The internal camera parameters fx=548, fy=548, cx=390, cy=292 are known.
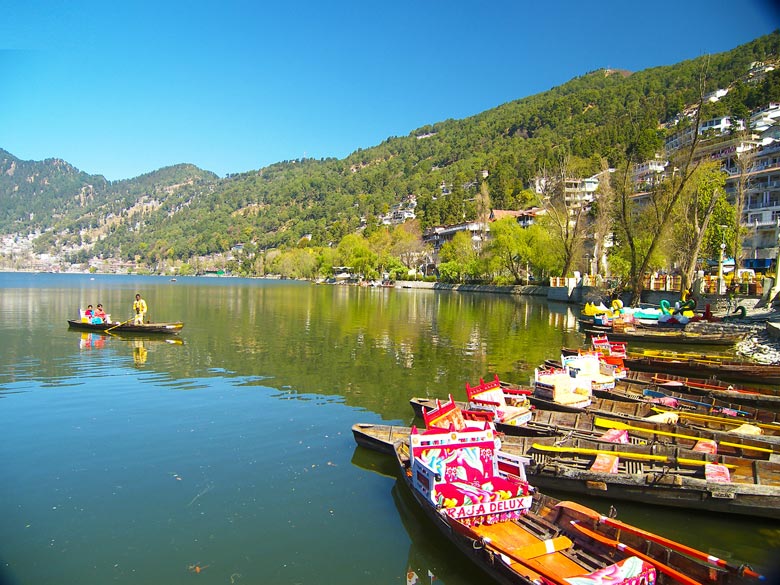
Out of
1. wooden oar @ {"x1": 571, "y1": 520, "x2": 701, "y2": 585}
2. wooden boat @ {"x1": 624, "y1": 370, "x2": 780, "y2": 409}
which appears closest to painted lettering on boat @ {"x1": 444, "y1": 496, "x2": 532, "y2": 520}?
wooden oar @ {"x1": 571, "y1": 520, "x2": 701, "y2": 585}

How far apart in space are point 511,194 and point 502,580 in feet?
522

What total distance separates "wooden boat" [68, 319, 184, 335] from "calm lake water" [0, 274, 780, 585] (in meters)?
4.08

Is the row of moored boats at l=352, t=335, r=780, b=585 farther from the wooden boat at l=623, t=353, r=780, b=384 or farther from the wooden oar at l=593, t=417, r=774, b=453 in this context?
the wooden boat at l=623, t=353, r=780, b=384

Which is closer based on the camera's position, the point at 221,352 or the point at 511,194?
the point at 221,352

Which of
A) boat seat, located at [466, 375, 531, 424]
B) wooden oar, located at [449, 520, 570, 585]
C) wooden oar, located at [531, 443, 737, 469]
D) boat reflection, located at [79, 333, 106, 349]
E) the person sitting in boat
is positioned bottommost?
wooden oar, located at [449, 520, 570, 585]

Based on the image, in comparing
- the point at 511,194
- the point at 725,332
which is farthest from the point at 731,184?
the point at 511,194

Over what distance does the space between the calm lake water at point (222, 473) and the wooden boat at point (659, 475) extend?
1.36 ft

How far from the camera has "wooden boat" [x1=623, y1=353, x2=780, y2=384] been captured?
79.9 ft

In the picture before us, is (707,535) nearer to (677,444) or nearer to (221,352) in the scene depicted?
(677,444)

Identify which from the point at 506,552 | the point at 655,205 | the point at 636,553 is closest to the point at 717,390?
the point at 636,553

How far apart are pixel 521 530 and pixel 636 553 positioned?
196 centimetres

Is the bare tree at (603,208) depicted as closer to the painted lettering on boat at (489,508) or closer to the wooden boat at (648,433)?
the wooden boat at (648,433)

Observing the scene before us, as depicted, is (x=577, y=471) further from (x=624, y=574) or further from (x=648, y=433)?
(x=624, y=574)

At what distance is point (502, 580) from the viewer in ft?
27.7
